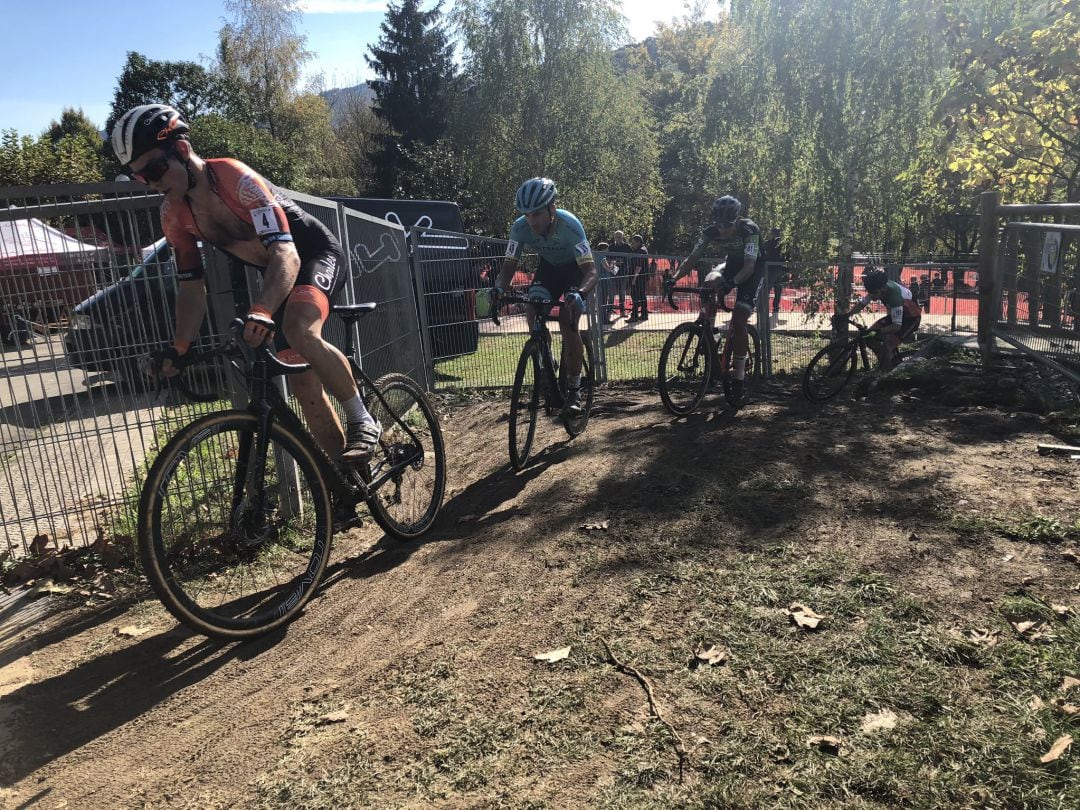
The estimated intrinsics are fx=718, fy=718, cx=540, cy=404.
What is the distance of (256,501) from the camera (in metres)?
3.26

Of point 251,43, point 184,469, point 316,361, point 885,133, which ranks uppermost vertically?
point 251,43

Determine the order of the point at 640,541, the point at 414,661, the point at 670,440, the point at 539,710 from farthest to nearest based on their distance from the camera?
1. the point at 670,440
2. the point at 640,541
3. the point at 414,661
4. the point at 539,710

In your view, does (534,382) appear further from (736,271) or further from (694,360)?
(736,271)

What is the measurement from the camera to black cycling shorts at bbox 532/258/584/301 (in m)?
6.10

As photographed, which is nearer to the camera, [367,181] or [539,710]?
[539,710]

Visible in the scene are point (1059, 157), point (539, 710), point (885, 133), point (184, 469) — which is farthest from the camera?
point (885, 133)

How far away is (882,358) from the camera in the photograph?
8953 mm

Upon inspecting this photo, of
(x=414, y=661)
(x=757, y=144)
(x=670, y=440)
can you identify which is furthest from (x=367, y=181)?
(x=414, y=661)

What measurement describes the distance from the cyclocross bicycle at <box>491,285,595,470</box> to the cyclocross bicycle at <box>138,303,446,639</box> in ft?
4.10

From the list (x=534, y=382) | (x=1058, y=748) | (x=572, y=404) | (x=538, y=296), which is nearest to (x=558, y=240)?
(x=538, y=296)

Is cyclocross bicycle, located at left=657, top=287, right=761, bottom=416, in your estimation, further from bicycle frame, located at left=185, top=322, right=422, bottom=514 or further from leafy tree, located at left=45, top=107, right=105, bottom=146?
leafy tree, located at left=45, top=107, right=105, bottom=146

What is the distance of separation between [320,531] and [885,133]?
15.6 meters

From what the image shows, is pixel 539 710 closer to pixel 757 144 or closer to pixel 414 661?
pixel 414 661

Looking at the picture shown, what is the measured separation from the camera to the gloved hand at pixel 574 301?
5.54 meters
